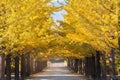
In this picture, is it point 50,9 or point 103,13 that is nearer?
point 103,13

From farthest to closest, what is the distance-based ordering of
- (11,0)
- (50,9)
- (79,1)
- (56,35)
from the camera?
(56,35) → (50,9) → (79,1) → (11,0)

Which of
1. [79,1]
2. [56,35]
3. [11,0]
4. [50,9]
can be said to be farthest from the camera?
[56,35]

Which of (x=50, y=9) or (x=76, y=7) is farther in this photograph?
(x=50, y=9)

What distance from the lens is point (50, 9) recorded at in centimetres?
1909

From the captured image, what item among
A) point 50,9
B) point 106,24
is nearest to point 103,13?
point 106,24

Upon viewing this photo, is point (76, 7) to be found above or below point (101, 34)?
above

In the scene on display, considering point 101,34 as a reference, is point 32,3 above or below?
above

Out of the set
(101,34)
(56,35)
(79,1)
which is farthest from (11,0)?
(56,35)

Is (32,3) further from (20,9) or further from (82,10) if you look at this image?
(82,10)

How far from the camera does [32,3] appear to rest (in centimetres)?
1406

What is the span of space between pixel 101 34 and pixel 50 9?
4.99m

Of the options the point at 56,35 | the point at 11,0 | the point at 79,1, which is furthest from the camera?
the point at 56,35

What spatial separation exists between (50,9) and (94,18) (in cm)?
472

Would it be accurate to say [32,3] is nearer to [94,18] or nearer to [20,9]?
Result: [20,9]
